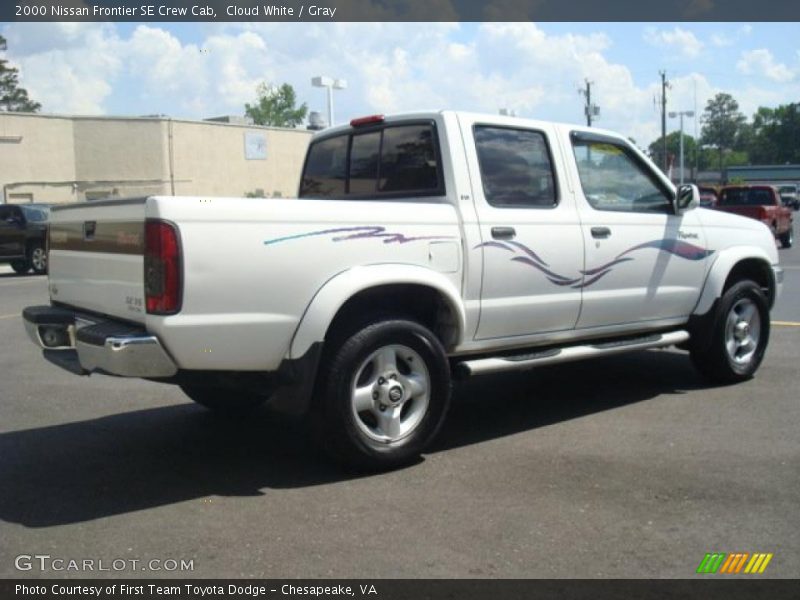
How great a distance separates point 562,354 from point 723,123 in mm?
168177

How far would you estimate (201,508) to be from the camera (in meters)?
4.44

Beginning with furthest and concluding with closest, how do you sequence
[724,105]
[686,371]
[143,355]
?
[724,105], [686,371], [143,355]

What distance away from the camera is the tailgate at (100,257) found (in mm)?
4480

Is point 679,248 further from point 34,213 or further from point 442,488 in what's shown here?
point 34,213

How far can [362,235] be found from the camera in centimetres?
484

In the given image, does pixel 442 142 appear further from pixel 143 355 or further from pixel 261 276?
pixel 143 355

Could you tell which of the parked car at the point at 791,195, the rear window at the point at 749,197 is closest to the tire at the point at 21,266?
the rear window at the point at 749,197

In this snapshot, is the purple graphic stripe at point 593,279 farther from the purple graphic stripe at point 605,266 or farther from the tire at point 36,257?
the tire at point 36,257

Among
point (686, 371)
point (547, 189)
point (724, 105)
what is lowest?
point (686, 371)

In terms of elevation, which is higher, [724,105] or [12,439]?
[724,105]

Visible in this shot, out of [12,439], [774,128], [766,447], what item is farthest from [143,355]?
[774,128]

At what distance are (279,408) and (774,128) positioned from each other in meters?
148

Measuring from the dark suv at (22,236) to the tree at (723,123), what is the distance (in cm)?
15298

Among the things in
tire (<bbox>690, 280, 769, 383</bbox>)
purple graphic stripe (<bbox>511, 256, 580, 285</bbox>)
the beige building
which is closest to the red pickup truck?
tire (<bbox>690, 280, 769, 383</bbox>)
